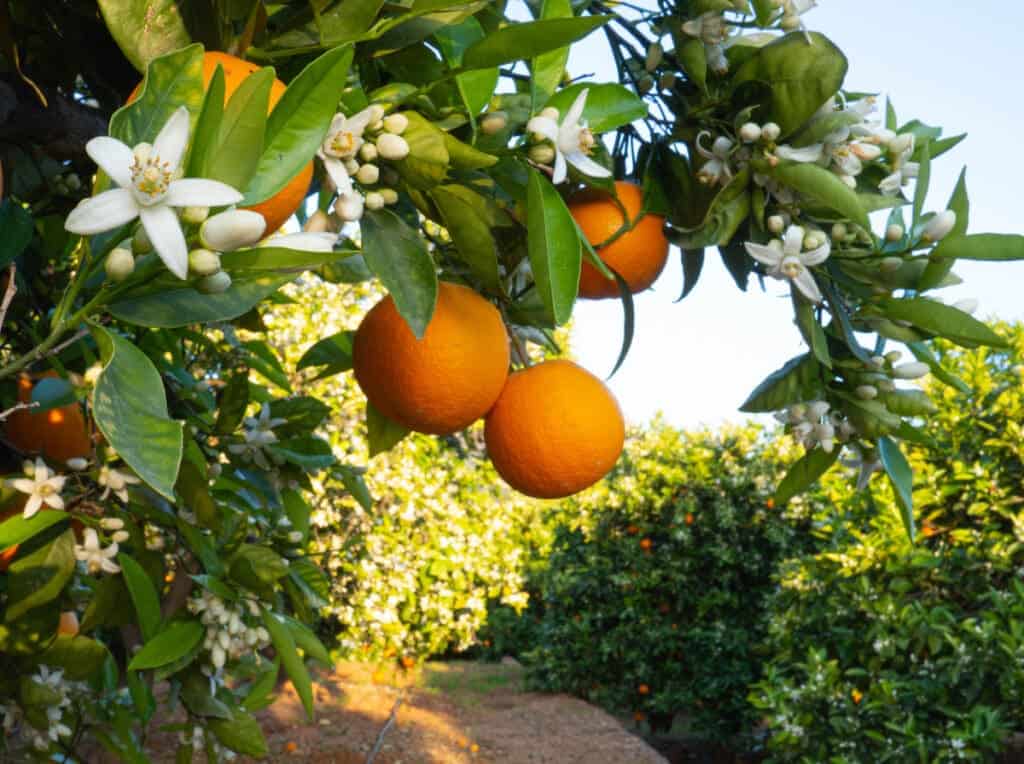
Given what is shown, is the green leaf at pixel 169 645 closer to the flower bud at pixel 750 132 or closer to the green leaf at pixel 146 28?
the green leaf at pixel 146 28

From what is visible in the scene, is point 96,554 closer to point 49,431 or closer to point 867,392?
point 49,431

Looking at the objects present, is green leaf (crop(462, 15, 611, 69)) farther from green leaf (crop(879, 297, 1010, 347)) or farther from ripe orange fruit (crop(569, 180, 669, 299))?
green leaf (crop(879, 297, 1010, 347))

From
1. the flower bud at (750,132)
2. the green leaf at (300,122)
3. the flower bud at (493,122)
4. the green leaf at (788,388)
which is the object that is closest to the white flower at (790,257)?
the flower bud at (750,132)

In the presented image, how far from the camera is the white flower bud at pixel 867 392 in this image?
119 cm

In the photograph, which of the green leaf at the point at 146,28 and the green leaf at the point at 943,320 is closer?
the green leaf at the point at 146,28

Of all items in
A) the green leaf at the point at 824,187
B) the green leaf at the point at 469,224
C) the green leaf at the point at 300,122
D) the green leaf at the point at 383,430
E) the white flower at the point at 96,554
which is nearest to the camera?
the green leaf at the point at 300,122

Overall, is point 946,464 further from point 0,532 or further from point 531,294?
point 0,532

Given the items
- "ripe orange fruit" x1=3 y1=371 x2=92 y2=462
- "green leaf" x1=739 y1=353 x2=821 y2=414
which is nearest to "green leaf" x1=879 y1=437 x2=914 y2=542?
"green leaf" x1=739 y1=353 x2=821 y2=414

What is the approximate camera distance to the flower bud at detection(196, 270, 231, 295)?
65 centimetres

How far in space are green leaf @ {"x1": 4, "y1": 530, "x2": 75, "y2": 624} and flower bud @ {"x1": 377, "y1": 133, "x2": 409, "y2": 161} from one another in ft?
3.31

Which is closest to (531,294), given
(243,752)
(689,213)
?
(689,213)

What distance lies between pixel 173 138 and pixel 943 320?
0.87 meters

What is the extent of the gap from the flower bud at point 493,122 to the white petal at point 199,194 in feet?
1.23

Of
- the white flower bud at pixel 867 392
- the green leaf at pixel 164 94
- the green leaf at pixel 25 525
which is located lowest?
the green leaf at pixel 25 525
